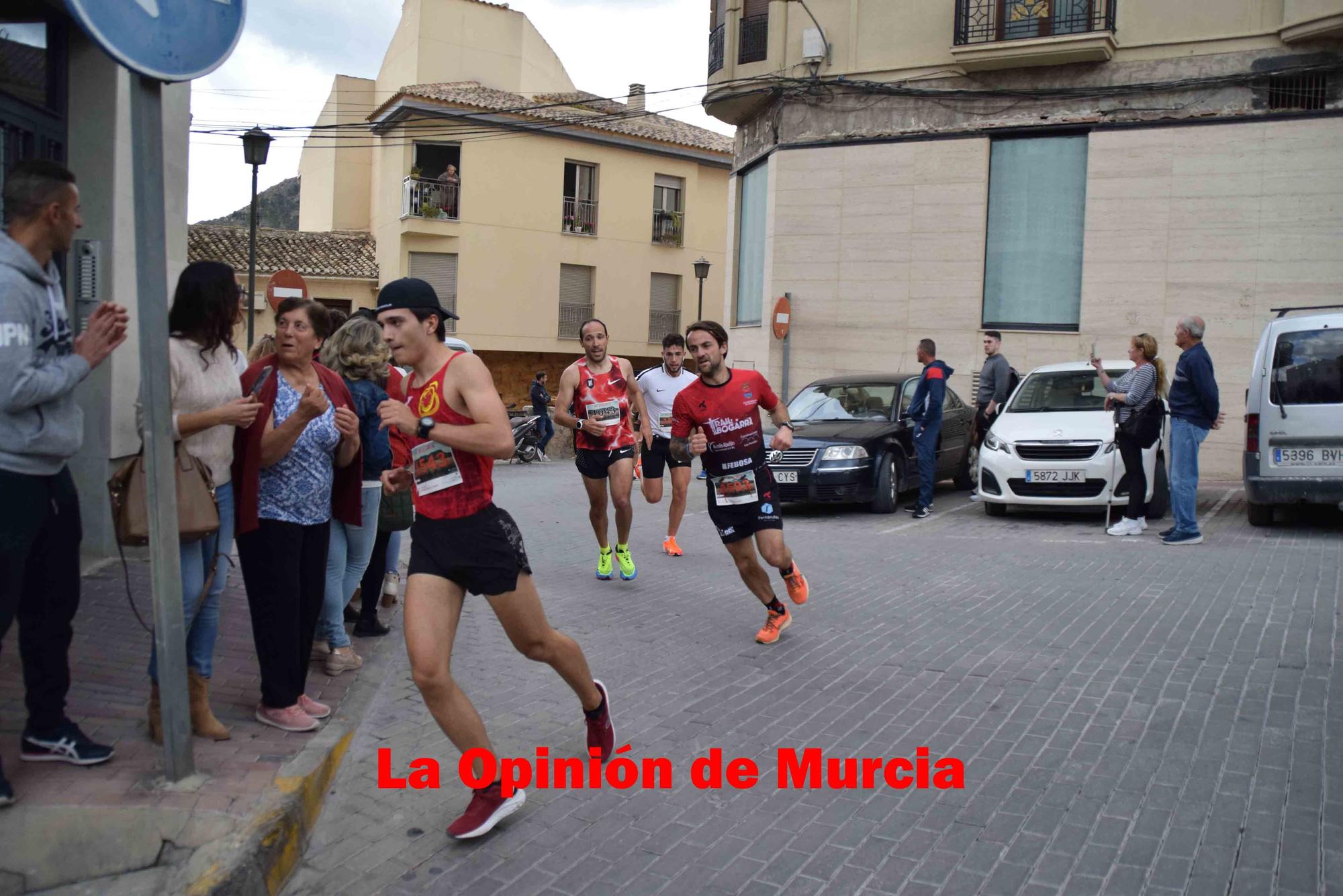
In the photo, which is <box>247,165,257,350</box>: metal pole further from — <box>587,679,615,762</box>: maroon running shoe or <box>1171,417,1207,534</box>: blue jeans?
<box>587,679,615,762</box>: maroon running shoe

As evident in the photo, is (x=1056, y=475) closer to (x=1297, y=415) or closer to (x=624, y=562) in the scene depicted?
(x=1297, y=415)

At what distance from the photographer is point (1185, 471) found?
33.0 ft

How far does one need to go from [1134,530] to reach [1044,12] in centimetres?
1220

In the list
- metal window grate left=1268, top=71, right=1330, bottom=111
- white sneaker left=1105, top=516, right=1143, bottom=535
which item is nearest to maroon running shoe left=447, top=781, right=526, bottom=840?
white sneaker left=1105, top=516, right=1143, bottom=535

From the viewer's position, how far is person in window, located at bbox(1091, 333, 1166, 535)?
10.6 metres

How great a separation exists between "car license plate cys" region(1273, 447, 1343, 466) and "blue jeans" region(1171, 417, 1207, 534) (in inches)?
37.2

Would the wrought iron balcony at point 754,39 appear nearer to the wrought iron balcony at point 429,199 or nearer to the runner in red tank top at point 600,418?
the wrought iron balcony at point 429,199

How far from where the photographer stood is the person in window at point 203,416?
4.22 metres

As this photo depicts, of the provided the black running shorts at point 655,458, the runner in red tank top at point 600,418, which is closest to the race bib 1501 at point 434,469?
the runner in red tank top at point 600,418

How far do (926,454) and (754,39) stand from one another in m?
13.2

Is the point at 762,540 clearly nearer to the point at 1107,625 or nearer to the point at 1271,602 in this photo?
the point at 1107,625

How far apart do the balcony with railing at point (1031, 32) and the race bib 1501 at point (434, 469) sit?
17.7m

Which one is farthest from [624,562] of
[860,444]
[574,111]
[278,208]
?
[278,208]

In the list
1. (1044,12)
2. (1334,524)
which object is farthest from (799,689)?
(1044,12)
